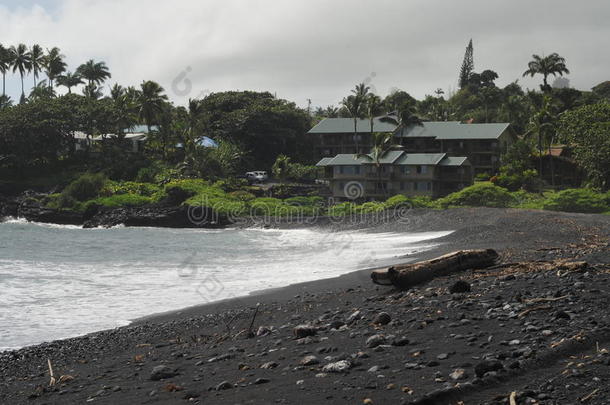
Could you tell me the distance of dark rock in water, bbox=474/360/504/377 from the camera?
752 cm

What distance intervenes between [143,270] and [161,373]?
1675cm

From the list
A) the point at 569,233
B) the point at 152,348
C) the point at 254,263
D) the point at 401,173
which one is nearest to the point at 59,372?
the point at 152,348

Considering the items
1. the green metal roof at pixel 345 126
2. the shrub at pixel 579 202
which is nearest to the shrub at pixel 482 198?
the shrub at pixel 579 202

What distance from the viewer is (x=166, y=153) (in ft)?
261

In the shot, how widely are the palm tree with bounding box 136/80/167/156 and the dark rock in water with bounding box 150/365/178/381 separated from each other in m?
72.1

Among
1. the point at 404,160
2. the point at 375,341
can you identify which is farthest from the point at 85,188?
the point at 375,341

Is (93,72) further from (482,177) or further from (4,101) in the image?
(482,177)

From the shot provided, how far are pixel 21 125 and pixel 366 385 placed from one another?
75.6 meters

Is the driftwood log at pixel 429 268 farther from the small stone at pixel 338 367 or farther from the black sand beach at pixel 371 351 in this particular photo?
the small stone at pixel 338 367

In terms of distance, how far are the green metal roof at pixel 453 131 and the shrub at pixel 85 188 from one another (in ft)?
108

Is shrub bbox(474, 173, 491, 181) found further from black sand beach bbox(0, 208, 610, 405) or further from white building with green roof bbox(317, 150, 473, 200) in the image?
black sand beach bbox(0, 208, 610, 405)

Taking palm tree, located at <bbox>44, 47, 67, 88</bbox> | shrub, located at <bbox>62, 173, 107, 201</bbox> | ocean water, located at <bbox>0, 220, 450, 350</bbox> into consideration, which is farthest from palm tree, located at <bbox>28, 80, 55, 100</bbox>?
ocean water, located at <bbox>0, 220, 450, 350</bbox>

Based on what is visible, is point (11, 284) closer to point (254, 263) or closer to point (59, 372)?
point (254, 263)

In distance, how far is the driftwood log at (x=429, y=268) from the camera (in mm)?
13789
